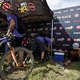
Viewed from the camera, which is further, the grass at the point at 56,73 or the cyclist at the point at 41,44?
the cyclist at the point at 41,44

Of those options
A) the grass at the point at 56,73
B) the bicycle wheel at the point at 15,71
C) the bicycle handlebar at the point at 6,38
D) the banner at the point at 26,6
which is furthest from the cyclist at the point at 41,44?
the bicycle handlebar at the point at 6,38

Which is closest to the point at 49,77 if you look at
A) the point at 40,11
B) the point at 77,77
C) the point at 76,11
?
the point at 77,77

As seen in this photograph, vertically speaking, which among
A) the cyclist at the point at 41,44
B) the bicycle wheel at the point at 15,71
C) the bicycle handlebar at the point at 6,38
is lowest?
the cyclist at the point at 41,44

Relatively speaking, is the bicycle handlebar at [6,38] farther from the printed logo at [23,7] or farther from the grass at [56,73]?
the printed logo at [23,7]

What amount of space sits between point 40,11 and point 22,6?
2.64 ft

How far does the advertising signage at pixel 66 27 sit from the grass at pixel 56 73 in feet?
5.68

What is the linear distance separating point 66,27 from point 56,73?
11.3 feet

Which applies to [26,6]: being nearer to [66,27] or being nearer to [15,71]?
[66,27]

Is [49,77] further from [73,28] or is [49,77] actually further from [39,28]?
[39,28]

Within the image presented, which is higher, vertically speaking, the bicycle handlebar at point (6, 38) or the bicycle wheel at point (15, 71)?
the bicycle handlebar at point (6, 38)

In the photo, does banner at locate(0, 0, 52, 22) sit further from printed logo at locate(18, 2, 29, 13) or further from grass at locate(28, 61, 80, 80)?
grass at locate(28, 61, 80, 80)

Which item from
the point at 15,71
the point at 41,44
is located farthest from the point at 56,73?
the point at 41,44

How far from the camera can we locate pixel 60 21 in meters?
10.6

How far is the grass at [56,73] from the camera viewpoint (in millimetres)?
6984
